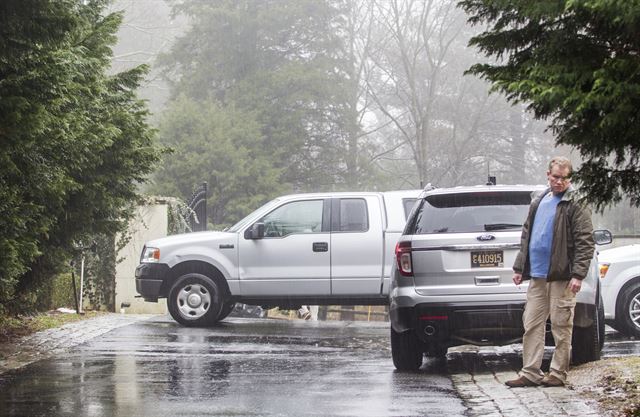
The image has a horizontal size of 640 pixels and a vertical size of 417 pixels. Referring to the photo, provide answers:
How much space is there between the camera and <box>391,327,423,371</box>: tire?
10.8 meters

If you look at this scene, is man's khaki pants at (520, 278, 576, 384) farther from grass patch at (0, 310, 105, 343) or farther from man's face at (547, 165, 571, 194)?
grass patch at (0, 310, 105, 343)

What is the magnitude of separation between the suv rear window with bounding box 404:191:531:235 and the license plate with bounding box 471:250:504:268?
9.7 inches

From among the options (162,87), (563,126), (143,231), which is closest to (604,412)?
(563,126)

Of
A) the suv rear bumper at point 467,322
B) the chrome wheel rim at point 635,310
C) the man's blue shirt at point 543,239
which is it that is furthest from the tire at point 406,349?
the chrome wheel rim at point 635,310

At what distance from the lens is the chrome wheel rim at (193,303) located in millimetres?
16234

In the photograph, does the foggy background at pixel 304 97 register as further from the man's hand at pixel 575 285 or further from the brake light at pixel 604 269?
the man's hand at pixel 575 285

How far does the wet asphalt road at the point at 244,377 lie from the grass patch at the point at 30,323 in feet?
3.56

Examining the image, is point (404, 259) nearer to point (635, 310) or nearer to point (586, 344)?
point (586, 344)

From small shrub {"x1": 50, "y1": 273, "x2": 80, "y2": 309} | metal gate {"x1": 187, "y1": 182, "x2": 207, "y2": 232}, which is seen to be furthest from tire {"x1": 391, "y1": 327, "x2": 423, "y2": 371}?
metal gate {"x1": 187, "y1": 182, "x2": 207, "y2": 232}

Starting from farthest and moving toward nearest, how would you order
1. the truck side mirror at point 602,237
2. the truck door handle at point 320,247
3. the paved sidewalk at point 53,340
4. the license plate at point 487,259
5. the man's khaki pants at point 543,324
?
the truck door handle at point 320,247, the truck side mirror at point 602,237, the paved sidewalk at point 53,340, the license plate at point 487,259, the man's khaki pants at point 543,324

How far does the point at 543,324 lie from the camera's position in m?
9.52

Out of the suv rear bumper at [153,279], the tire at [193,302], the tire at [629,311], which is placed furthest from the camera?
the suv rear bumper at [153,279]

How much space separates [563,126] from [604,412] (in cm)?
230

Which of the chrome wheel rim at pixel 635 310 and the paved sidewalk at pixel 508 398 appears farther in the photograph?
the chrome wheel rim at pixel 635 310
